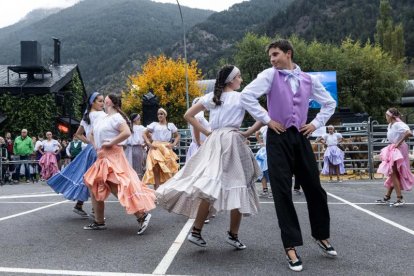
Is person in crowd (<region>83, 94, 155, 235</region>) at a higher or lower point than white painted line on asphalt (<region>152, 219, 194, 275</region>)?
higher

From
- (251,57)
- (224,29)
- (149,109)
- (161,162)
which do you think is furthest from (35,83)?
(224,29)

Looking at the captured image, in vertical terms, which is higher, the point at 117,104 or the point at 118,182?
the point at 117,104

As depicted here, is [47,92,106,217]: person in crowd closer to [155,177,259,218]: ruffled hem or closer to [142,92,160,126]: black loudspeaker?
[155,177,259,218]: ruffled hem

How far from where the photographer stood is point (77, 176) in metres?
7.90

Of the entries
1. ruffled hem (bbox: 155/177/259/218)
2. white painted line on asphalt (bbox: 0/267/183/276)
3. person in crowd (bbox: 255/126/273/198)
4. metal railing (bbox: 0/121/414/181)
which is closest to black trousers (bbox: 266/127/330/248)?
ruffled hem (bbox: 155/177/259/218)

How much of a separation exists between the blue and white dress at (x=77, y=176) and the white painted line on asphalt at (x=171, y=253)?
1.75 meters

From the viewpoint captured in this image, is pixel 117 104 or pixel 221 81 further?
pixel 117 104

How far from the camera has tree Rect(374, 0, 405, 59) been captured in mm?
73562

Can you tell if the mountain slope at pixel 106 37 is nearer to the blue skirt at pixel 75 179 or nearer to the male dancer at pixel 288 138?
the blue skirt at pixel 75 179

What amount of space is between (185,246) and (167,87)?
2079 inches

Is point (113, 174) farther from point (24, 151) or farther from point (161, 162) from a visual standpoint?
point (24, 151)

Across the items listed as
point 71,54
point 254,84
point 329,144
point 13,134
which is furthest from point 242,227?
point 71,54

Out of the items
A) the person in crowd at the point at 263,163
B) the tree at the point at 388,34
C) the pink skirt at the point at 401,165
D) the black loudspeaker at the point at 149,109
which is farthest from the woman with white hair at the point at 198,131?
the tree at the point at 388,34

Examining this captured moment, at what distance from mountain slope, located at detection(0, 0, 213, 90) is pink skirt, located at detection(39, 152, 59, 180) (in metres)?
117
